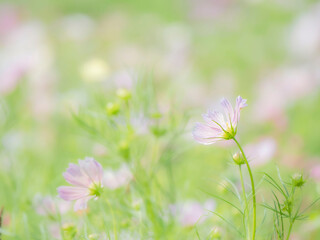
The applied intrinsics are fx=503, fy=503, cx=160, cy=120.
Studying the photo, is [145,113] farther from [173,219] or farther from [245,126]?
[245,126]

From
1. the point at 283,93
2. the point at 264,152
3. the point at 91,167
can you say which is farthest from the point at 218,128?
the point at 283,93

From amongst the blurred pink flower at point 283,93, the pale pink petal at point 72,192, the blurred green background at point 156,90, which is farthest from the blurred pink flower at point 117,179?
the blurred pink flower at point 283,93

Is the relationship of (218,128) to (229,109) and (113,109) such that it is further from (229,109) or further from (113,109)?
(113,109)

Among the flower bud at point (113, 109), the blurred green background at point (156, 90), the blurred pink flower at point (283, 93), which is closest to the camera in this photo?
the flower bud at point (113, 109)

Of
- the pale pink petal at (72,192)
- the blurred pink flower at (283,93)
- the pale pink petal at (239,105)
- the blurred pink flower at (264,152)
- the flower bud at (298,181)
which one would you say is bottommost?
the pale pink petal at (72,192)

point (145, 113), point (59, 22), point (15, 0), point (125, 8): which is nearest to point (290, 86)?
point (145, 113)

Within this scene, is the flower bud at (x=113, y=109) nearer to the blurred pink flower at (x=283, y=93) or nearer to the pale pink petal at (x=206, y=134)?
the pale pink petal at (x=206, y=134)
